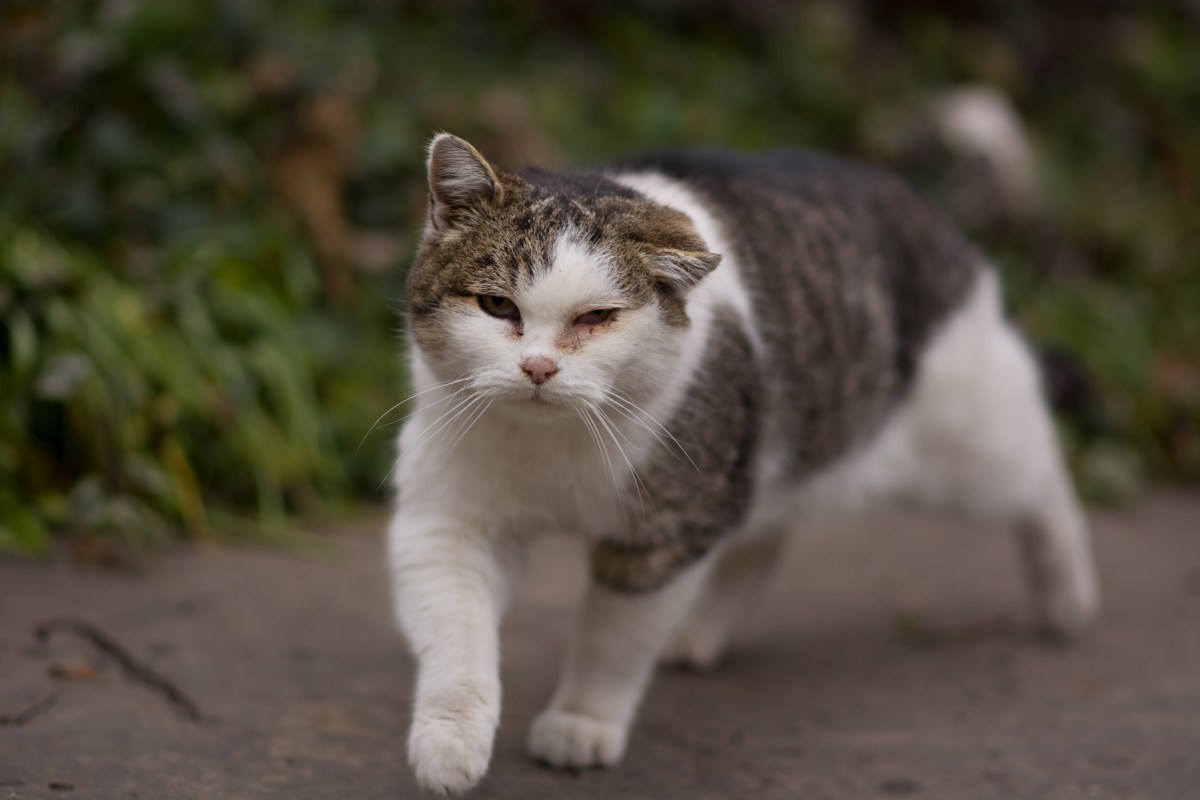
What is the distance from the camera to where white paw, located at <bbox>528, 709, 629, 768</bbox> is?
281 cm

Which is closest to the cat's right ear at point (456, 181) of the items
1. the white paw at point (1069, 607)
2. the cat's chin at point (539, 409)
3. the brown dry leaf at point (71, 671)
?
the cat's chin at point (539, 409)

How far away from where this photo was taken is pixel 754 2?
7934 millimetres

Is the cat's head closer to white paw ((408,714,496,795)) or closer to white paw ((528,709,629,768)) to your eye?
white paw ((408,714,496,795))

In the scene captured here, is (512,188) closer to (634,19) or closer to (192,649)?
(192,649)

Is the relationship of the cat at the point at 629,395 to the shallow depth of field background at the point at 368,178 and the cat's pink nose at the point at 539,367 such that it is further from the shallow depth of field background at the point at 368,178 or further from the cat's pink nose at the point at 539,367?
the shallow depth of field background at the point at 368,178

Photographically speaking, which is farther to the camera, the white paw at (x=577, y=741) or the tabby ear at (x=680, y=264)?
the white paw at (x=577, y=741)

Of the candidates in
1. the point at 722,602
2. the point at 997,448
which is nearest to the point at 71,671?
the point at 722,602

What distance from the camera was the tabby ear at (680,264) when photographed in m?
Result: 2.52

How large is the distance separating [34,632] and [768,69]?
6.04 m

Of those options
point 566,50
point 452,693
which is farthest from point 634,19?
point 452,693

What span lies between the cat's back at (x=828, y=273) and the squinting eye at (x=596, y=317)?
2.34 feet

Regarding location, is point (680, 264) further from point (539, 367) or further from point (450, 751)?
point (450, 751)

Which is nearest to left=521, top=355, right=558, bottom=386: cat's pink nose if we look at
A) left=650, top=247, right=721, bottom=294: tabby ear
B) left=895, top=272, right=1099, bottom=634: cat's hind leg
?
left=650, top=247, right=721, bottom=294: tabby ear

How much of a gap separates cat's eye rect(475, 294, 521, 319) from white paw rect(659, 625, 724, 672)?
61.8 inches
